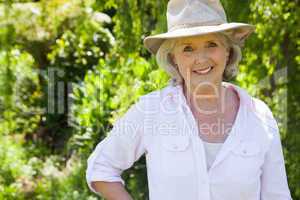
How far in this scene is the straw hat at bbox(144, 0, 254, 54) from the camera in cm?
178

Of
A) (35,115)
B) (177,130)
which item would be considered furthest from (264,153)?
(35,115)

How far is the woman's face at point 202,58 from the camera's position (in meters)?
1.79

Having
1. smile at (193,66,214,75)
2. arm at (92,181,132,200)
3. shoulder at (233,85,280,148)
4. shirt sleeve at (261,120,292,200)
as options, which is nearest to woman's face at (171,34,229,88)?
smile at (193,66,214,75)

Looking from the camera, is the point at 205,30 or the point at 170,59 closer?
the point at 205,30

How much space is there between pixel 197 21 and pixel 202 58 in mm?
130

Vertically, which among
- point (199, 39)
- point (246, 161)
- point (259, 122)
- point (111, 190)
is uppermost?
point (199, 39)

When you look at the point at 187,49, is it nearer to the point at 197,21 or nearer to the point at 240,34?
the point at 197,21

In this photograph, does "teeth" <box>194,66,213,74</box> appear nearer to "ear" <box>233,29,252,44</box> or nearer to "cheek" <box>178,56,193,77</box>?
"cheek" <box>178,56,193,77</box>

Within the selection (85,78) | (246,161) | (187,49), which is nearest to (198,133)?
(246,161)

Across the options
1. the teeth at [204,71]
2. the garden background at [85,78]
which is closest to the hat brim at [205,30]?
the teeth at [204,71]

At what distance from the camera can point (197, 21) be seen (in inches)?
71.6

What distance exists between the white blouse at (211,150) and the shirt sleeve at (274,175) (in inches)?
6.2

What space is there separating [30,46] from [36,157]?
1289mm

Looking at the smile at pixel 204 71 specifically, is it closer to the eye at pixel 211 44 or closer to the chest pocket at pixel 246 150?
the eye at pixel 211 44
